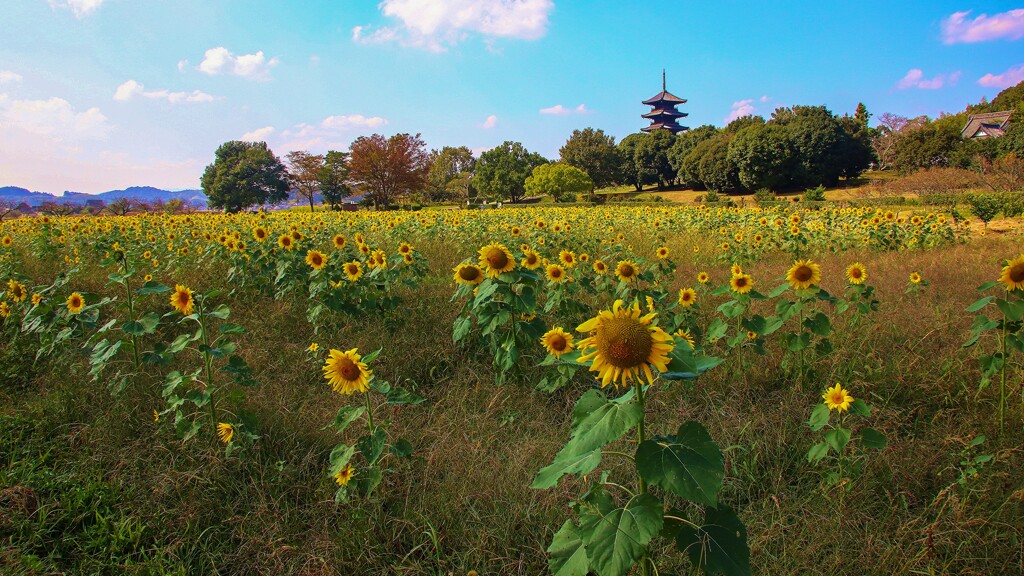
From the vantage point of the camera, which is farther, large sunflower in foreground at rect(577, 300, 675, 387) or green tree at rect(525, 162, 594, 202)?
green tree at rect(525, 162, 594, 202)

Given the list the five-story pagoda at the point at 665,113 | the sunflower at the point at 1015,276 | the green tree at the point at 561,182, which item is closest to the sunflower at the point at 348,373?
the sunflower at the point at 1015,276

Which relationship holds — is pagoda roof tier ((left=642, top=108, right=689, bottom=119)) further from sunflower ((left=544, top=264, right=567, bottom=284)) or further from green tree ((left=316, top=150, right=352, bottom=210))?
sunflower ((left=544, top=264, right=567, bottom=284))

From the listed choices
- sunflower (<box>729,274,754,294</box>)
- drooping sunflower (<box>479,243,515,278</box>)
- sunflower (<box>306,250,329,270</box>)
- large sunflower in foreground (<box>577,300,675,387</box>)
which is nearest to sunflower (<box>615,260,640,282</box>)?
sunflower (<box>729,274,754,294</box>)

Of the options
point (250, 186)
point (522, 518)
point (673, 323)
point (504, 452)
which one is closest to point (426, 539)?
point (522, 518)

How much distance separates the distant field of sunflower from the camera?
1255 millimetres

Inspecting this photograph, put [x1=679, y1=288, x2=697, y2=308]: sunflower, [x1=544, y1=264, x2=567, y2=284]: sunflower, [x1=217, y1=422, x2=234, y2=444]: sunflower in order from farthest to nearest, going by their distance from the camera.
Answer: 1. [x1=544, y1=264, x2=567, y2=284]: sunflower
2. [x1=679, y1=288, x2=697, y2=308]: sunflower
3. [x1=217, y1=422, x2=234, y2=444]: sunflower

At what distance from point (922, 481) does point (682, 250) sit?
613 centimetres

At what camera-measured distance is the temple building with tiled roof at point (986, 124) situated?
4100cm

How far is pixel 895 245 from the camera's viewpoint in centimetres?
759

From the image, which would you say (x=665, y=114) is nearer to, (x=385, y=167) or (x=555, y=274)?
(x=385, y=167)

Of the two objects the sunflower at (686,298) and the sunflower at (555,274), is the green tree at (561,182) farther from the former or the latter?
the sunflower at (686,298)

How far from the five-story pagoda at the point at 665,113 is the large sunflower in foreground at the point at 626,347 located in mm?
71808

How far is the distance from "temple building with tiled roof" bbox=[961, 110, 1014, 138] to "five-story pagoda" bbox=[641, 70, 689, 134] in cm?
3018

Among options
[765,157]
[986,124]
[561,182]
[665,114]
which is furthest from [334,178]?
[986,124]
